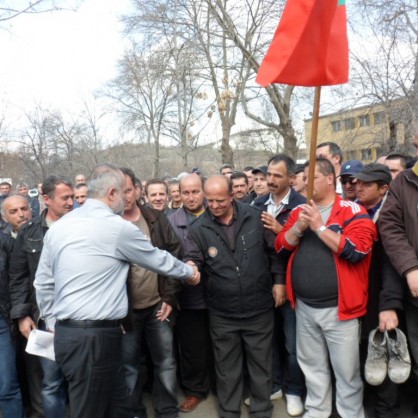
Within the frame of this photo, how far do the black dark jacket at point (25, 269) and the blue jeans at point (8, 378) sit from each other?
180 millimetres

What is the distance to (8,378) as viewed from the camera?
336cm

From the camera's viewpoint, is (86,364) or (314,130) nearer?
(86,364)

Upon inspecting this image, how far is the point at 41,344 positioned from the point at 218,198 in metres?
1.69

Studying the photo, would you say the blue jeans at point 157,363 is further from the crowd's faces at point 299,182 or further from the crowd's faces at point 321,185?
the crowd's faces at point 299,182

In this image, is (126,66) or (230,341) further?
(126,66)

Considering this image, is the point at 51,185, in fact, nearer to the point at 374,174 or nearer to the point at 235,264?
the point at 235,264

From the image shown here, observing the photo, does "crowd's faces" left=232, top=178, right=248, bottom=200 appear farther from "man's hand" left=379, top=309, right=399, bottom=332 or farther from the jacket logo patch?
"man's hand" left=379, top=309, right=399, bottom=332

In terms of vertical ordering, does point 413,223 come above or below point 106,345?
above

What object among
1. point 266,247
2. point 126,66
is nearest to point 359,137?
point 266,247

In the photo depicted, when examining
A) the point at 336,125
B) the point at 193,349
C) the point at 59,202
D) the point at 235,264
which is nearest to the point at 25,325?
the point at 59,202

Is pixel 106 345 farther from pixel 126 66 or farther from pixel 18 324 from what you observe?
pixel 126 66

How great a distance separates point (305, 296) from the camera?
3.16 m

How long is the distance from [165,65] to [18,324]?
43.5 feet

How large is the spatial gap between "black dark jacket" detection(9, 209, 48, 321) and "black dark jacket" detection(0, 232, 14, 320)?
0.12ft
